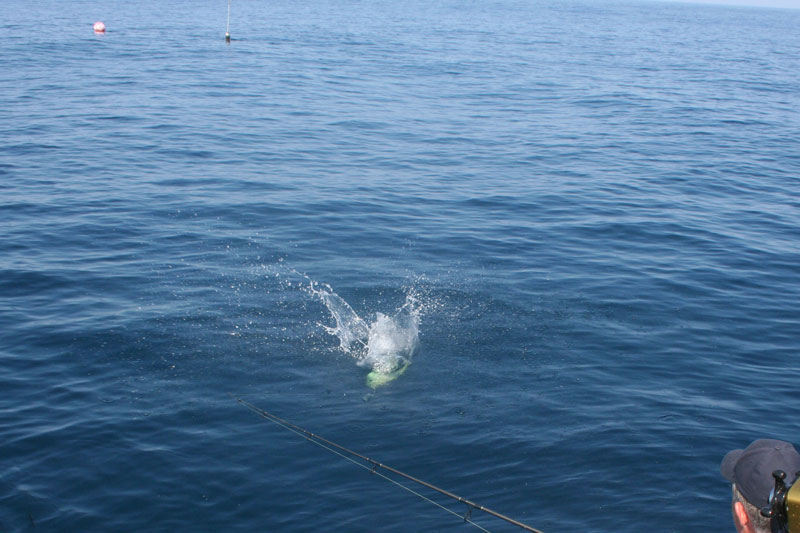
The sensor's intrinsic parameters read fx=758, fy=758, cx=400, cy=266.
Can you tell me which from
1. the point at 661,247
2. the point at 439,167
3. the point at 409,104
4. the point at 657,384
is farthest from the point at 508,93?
the point at 657,384

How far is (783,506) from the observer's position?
349 centimetres

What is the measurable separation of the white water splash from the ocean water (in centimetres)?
7

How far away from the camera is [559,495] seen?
31.7 feet

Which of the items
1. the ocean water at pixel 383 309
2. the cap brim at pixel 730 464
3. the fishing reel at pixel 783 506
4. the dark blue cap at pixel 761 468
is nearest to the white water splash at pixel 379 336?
the ocean water at pixel 383 309

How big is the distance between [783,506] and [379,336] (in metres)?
9.95

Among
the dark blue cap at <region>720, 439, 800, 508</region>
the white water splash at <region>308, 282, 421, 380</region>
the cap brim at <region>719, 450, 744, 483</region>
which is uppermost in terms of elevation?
A: the dark blue cap at <region>720, 439, 800, 508</region>

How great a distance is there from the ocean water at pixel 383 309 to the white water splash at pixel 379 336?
67mm

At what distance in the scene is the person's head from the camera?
3.75 metres

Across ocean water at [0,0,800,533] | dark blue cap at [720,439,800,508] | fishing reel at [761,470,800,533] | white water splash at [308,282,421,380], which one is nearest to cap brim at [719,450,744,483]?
dark blue cap at [720,439,800,508]

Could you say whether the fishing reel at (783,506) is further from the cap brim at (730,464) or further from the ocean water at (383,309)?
the ocean water at (383,309)

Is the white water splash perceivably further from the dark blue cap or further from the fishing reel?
the fishing reel

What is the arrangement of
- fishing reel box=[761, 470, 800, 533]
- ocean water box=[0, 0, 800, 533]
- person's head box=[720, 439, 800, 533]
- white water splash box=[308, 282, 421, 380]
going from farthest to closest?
1. white water splash box=[308, 282, 421, 380]
2. ocean water box=[0, 0, 800, 533]
3. person's head box=[720, 439, 800, 533]
4. fishing reel box=[761, 470, 800, 533]

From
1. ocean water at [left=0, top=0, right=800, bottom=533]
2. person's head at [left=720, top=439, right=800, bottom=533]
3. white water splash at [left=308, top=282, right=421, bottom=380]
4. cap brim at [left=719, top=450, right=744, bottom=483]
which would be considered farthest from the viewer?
white water splash at [left=308, top=282, right=421, bottom=380]

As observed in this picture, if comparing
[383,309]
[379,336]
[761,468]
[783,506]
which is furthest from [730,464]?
[383,309]
